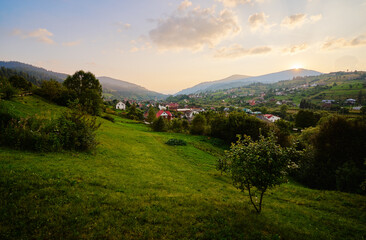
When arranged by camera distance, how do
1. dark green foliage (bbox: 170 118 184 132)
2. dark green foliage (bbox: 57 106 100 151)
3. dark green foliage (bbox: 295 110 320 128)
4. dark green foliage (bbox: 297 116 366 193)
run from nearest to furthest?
dark green foliage (bbox: 57 106 100 151) → dark green foliage (bbox: 297 116 366 193) → dark green foliage (bbox: 170 118 184 132) → dark green foliage (bbox: 295 110 320 128)

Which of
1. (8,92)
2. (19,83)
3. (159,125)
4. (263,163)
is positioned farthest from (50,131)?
(19,83)

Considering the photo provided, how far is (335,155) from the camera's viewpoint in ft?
68.9

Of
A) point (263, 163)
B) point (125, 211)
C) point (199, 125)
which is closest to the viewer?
point (125, 211)

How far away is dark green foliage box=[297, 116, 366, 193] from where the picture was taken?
18.5m

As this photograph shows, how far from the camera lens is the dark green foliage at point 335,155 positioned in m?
18.5

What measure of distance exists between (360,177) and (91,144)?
2963 centimetres

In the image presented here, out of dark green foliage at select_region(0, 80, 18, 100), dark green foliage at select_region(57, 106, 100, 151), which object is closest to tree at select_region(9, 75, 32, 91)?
Answer: dark green foliage at select_region(0, 80, 18, 100)

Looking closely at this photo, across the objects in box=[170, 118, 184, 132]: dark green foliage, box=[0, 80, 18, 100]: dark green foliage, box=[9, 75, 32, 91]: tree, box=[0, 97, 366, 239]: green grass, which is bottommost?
box=[170, 118, 184, 132]: dark green foliage

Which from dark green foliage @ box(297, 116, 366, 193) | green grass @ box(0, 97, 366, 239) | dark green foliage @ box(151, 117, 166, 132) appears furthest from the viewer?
dark green foliage @ box(151, 117, 166, 132)

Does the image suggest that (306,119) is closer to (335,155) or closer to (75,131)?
(335,155)

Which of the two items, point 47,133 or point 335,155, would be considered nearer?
point 47,133

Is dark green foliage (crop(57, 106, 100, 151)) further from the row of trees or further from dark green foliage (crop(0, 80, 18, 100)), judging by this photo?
dark green foliage (crop(0, 80, 18, 100))

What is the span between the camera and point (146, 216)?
22.2ft

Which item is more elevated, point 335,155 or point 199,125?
point 335,155
